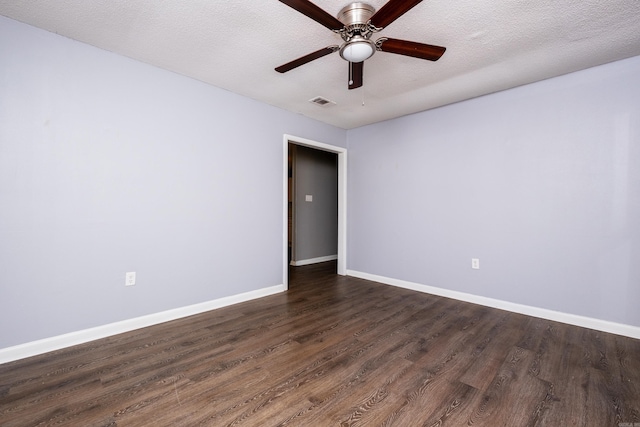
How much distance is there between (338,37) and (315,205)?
3.71m

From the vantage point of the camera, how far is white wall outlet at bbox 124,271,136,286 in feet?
8.21

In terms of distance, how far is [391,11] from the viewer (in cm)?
155

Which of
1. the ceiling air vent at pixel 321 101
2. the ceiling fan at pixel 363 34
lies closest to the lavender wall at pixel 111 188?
the ceiling air vent at pixel 321 101

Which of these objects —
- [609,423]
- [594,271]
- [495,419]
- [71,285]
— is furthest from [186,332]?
[594,271]

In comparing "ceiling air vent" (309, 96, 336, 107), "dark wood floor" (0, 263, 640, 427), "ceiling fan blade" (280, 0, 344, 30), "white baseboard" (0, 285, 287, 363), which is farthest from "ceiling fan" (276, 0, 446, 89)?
"white baseboard" (0, 285, 287, 363)

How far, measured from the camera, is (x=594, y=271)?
2596 mm

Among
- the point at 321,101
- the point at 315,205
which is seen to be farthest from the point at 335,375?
the point at 315,205

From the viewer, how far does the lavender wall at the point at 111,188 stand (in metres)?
2.04

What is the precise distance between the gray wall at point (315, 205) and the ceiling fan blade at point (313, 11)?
3.67 m

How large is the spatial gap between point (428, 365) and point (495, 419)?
532 mm

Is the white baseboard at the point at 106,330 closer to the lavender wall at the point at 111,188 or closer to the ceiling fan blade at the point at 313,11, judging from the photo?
the lavender wall at the point at 111,188

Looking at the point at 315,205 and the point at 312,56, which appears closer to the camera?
the point at 312,56

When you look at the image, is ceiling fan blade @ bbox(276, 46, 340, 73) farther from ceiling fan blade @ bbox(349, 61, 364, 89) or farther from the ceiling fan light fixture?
ceiling fan blade @ bbox(349, 61, 364, 89)

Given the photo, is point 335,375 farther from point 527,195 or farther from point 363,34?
point 527,195
